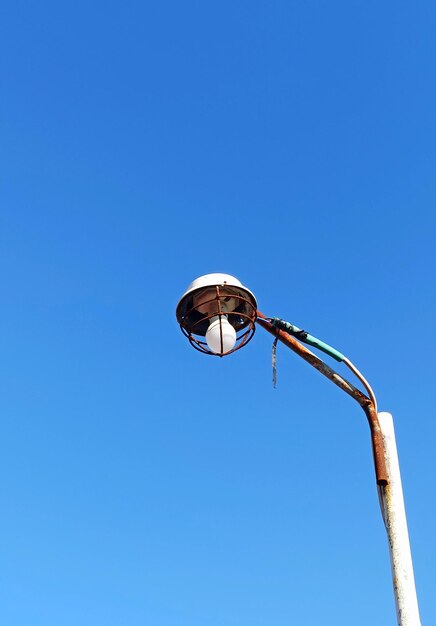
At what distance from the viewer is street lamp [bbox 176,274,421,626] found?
5.54 m

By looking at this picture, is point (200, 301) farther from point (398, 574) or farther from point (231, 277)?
point (398, 574)

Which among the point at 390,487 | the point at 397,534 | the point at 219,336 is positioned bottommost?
the point at 397,534

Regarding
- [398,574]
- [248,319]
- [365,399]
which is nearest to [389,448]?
[365,399]

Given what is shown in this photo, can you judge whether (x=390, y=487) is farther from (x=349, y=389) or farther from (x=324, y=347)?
(x=324, y=347)

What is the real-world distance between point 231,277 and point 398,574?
267 centimetres

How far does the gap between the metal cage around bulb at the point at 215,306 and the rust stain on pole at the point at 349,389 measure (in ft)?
0.43

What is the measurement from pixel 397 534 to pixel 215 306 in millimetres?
2288

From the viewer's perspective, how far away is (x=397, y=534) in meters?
5.63

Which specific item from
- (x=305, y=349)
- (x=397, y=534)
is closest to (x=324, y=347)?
(x=305, y=349)

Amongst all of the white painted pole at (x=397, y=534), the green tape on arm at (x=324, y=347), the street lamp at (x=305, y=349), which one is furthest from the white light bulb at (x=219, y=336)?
the white painted pole at (x=397, y=534)

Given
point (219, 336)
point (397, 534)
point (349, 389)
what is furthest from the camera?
point (219, 336)

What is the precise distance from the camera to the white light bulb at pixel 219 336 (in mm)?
6609

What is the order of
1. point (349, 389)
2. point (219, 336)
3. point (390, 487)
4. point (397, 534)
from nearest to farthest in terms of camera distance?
point (397, 534)
point (390, 487)
point (349, 389)
point (219, 336)

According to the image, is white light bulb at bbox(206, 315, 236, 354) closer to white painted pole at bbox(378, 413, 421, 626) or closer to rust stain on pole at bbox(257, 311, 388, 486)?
rust stain on pole at bbox(257, 311, 388, 486)
